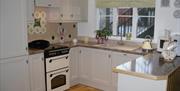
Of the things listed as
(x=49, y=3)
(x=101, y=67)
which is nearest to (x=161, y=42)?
(x=101, y=67)

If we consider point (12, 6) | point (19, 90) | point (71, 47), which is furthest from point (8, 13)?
point (71, 47)

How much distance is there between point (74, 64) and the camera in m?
4.29

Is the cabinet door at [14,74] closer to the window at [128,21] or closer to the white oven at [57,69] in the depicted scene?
the white oven at [57,69]

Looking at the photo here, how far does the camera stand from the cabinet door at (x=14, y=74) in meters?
3.01

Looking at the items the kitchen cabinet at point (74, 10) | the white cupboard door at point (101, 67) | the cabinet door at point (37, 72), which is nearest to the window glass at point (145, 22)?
the white cupboard door at point (101, 67)

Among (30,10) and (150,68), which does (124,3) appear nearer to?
(30,10)

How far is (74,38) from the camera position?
4855 mm

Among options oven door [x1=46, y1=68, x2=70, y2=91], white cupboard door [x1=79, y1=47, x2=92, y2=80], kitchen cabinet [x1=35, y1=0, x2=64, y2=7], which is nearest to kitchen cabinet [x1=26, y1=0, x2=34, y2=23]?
kitchen cabinet [x1=35, y1=0, x2=64, y2=7]

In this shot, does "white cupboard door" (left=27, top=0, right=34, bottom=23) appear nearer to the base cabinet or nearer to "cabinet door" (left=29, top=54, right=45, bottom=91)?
"cabinet door" (left=29, top=54, right=45, bottom=91)

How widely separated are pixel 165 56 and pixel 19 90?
2195mm

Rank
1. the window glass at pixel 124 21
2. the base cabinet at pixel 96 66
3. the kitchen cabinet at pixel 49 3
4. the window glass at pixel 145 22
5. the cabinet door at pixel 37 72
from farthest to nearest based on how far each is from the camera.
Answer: the window glass at pixel 124 21 → the window glass at pixel 145 22 → the base cabinet at pixel 96 66 → the kitchen cabinet at pixel 49 3 → the cabinet door at pixel 37 72

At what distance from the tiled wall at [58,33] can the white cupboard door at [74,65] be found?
0.51 meters

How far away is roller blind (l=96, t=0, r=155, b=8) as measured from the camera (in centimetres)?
389

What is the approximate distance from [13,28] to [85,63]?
5.60 ft
